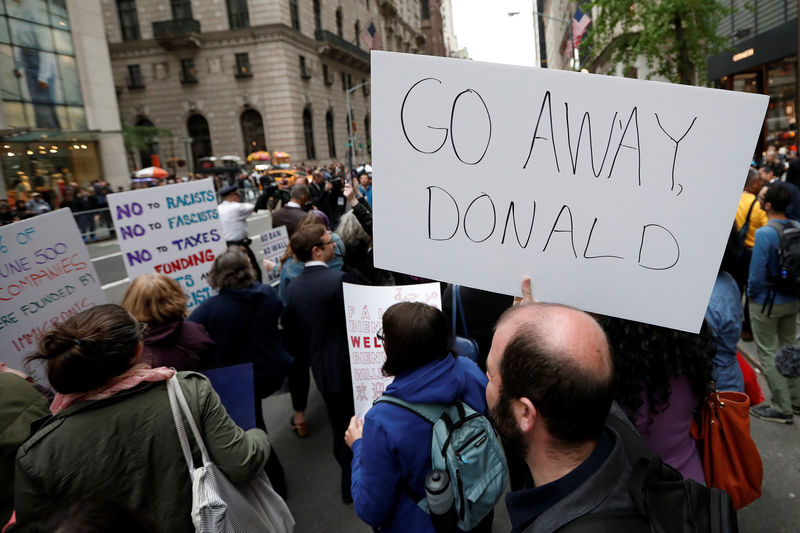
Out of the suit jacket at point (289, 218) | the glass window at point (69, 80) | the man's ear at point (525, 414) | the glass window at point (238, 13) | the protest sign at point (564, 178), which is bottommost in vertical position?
the man's ear at point (525, 414)

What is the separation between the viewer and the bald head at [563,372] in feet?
3.75

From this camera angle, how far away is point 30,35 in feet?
68.4

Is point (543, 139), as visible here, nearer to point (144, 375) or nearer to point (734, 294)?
point (144, 375)

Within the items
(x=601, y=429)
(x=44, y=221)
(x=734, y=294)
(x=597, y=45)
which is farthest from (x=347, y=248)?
(x=597, y=45)

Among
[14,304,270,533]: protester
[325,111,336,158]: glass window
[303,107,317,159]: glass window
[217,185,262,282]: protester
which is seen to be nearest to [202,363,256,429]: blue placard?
[14,304,270,533]: protester

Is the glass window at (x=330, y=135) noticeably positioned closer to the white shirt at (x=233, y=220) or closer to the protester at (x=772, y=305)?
the white shirt at (x=233, y=220)

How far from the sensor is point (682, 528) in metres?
1.03

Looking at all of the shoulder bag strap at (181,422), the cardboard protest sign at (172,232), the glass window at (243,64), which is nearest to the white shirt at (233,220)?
the cardboard protest sign at (172,232)

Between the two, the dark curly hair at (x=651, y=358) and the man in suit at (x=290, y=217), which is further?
the man in suit at (x=290, y=217)

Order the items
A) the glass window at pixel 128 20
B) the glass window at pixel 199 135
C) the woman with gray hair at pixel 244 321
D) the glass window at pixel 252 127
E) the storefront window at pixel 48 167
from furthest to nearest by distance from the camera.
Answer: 1. the glass window at pixel 199 135
2. the glass window at pixel 252 127
3. the glass window at pixel 128 20
4. the storefront window at pixel 48 167
5. the woman with gray hair at pixel 244 321

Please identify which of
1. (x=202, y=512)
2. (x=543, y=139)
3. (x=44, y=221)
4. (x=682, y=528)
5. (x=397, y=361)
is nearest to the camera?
(x=682, y=528)

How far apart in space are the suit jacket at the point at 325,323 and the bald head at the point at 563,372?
2.12 meters

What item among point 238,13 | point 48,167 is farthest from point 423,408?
point 238,13

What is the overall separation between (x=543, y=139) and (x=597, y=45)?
15.2 m
